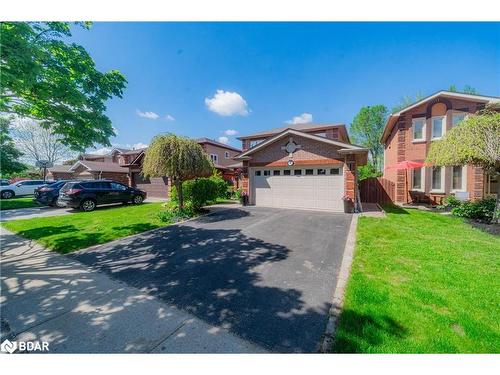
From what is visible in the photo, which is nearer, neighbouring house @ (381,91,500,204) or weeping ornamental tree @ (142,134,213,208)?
weeping ornamental tree @ (142,134,213,208)

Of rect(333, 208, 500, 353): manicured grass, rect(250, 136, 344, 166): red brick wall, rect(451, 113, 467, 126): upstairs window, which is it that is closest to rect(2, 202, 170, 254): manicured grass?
rect(250, 136, 344, 166): red brick wall

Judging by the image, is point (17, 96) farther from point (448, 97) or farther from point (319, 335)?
point (448, 97)

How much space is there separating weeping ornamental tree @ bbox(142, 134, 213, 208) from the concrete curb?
24.4ft

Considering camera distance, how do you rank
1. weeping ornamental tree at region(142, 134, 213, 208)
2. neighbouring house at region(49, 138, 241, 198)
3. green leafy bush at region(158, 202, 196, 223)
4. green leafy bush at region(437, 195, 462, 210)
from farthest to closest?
neighbouring house at region(49, 138, 241, 198), green leafy bush at region(437, 195, 462, 210), weeping ornamental tree at region(142, 134, 213, 208), green leafy bush at region(158, 202, 196, 223)

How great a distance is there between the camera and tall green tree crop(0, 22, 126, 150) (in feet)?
11.7

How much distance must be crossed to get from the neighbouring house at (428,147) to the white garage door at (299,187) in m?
6.53

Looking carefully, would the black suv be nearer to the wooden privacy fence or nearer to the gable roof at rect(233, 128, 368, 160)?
the gable roof at rect(233, 128, 368, 160)

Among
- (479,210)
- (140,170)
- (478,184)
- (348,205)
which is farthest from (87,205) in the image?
(478,184)

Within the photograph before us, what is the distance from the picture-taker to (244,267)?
4555 mm

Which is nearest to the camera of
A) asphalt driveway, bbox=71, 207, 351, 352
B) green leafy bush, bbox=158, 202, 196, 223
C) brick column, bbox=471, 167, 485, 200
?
asphalt driveway, bbox=71, 207, 351, 352

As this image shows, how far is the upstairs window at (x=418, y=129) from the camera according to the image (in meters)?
13.2

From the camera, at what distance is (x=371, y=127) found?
1448 inches

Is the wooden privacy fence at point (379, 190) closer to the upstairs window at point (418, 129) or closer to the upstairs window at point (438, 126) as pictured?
the upstairs window at point (418, 129)

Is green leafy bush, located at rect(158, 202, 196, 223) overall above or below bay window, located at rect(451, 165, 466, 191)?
below
